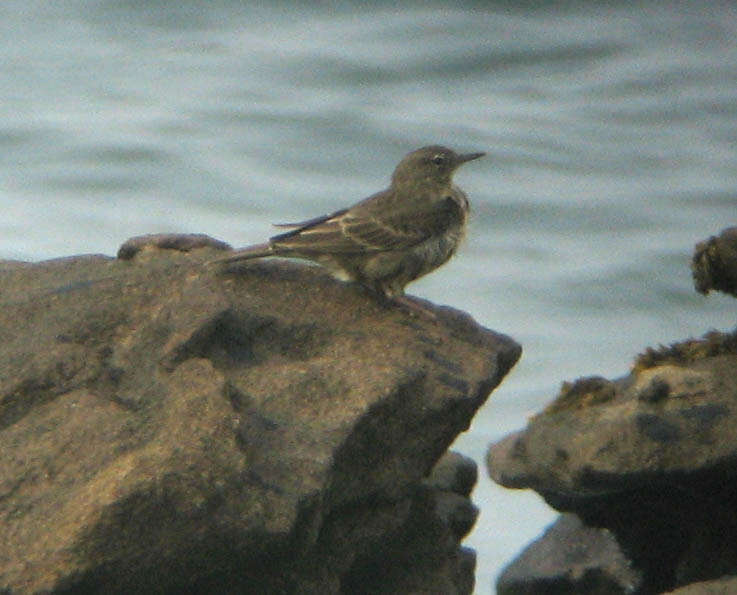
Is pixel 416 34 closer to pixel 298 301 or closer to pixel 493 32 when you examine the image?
pixel 493 32

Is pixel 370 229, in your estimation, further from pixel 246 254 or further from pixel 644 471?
pixel 644 471

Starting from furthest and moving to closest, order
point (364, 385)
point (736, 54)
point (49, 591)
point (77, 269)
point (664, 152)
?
point (736, 54)
point (664, 152)
point (77, 269)
point (364, 385)
point (49, 591)

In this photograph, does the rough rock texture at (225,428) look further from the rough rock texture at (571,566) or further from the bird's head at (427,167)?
the bird's head at (427,167)

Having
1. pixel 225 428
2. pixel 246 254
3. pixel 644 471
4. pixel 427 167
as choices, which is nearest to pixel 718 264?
pixel 644 471

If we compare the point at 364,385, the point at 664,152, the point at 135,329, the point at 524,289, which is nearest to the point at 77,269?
the point at 135,329

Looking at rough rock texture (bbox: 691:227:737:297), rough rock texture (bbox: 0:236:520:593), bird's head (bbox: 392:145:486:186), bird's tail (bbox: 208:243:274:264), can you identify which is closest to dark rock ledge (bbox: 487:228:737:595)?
rough rock texture (bbox: 691:227:737:297)

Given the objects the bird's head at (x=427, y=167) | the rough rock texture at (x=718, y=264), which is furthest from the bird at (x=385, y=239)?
the rough rock texture at (x=718, y=264)

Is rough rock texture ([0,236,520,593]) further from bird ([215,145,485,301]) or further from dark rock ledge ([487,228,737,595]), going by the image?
dark rock ledge ([487,228,737,595])
